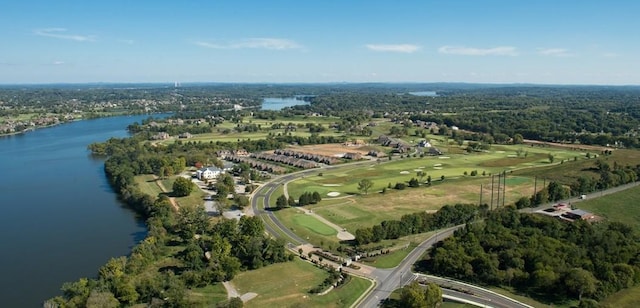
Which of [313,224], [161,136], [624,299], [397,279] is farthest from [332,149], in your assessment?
[624,299]

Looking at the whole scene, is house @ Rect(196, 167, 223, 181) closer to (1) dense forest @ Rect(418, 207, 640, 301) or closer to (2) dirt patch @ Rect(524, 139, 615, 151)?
(1) dense forest @ Rect(418, 207, 640, 301)

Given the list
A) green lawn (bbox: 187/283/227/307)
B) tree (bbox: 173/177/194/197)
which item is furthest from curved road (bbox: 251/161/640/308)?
tree (bbox: 173/177/194/197)

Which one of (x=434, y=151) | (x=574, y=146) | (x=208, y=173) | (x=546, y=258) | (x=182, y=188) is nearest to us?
(x=546, y=258)

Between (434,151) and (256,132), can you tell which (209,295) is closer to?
(434,151)

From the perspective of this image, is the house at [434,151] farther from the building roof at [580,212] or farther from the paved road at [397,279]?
the paved road at [397,279]

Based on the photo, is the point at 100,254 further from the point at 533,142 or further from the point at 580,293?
the point at 533,142
